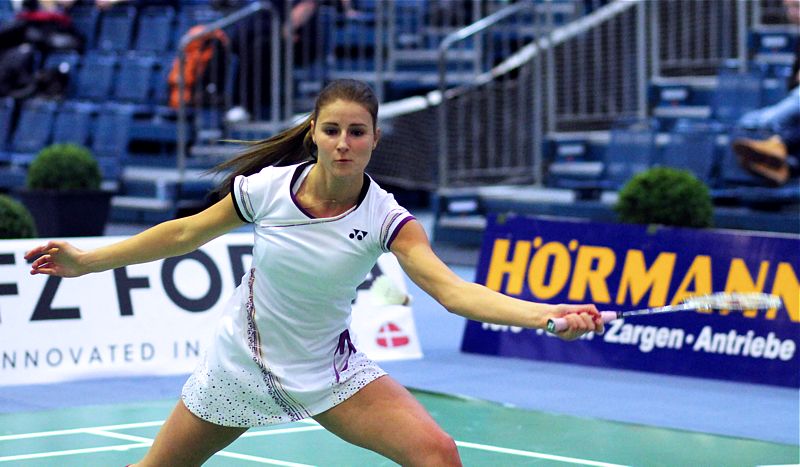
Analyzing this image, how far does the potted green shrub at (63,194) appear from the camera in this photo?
1463cm

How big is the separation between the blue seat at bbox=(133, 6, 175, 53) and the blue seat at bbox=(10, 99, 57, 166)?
1.61 meters

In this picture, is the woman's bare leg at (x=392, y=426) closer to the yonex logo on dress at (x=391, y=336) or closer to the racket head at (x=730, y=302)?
the racket head at (x=730, y=302)

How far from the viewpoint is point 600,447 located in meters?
7.03

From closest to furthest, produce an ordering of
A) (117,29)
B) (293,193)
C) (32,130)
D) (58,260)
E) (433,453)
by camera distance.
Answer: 1. (433,453)
2. (293,193)
3. (58,260)
4. (32,130)
5. (117,29)

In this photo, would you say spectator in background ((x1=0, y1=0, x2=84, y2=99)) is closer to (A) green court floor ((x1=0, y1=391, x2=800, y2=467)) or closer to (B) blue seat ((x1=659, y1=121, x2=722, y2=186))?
(B) blue seat ((x1=659, y1=121, x2=722, y2=186))

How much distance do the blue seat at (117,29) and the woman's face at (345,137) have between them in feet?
53.4

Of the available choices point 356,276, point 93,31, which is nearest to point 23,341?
point 356,276

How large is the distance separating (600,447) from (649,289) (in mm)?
2184

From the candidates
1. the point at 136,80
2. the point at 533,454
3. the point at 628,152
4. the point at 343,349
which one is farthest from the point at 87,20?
the point at 343,349

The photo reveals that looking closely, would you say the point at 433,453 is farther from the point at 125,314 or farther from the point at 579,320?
the point at 125,314

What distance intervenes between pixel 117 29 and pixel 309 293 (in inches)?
651

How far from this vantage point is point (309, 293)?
4590 mm

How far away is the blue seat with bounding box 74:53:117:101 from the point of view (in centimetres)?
1945

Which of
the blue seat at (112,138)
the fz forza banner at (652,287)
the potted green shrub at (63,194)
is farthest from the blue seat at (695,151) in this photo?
the blue seat at (112,138)
